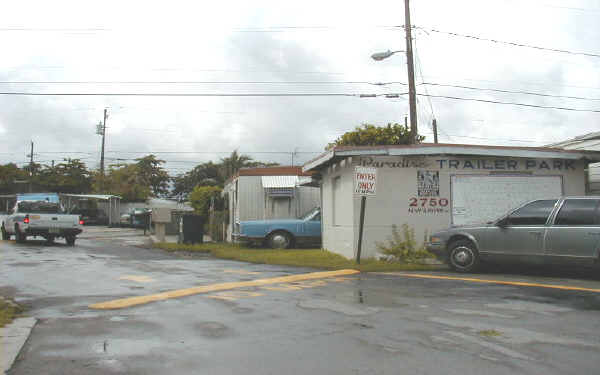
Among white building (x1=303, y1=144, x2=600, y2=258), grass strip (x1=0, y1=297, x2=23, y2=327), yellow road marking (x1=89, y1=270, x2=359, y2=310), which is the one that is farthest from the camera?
white building (x1=303, y1=144, x2=600, y2=258)

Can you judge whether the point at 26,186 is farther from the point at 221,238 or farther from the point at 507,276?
the point at 507,276

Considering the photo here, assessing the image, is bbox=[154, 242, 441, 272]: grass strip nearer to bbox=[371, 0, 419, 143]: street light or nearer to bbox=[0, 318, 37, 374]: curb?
bbox=[371, 0, 419, 143]: street light

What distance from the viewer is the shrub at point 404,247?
1274cm

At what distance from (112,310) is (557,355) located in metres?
4.81

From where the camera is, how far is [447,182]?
13.5 metres

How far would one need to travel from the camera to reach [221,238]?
24750 mm

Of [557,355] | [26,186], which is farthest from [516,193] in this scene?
[26,186]

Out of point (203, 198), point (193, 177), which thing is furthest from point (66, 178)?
point (203, 198)

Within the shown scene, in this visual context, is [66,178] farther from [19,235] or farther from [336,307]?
[336,307]

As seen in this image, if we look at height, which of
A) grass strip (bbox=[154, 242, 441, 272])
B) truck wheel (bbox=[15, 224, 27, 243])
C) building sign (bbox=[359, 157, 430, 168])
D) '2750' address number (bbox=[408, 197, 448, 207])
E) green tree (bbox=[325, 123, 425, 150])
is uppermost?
green tree (bbox=[325, 123, 425, 150])

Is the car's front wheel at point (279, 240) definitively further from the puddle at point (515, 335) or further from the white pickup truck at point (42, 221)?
the puddle at point (515, 335)

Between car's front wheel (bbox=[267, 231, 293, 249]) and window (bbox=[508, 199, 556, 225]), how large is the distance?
8.80 m

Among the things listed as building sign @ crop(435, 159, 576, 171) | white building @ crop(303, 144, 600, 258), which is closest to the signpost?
white building @ crop(303, 144, 600, 258)

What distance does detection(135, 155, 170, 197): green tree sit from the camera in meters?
63.8
